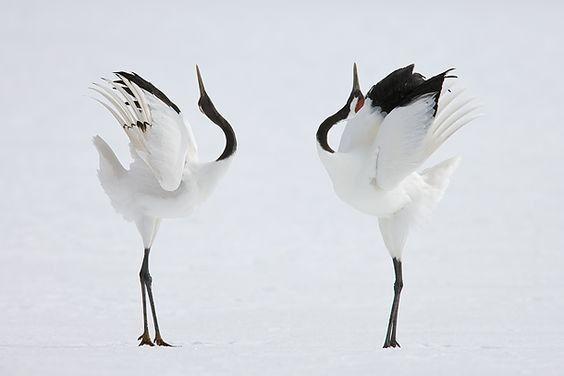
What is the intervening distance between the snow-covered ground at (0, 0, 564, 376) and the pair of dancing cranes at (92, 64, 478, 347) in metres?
1.11

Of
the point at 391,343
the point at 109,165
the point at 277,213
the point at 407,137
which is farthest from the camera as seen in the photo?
the point at 277,213

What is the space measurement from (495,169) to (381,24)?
44.3 feet

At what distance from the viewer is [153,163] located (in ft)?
23.2

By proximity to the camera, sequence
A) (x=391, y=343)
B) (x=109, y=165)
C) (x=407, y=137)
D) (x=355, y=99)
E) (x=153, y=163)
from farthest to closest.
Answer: (x=109, y=165) < (x=355, y=99) < (x=391, y=343) < (x=153, y=163) < (x=407, y=137)

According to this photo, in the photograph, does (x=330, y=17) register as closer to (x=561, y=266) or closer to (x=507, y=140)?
(x=507, y=140)

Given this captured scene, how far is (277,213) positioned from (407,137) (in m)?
10.2

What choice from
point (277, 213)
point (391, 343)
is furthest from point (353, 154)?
point (277, 213)

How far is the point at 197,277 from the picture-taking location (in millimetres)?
12391

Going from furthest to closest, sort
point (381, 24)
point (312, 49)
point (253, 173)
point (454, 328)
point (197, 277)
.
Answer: point (381, 24)
point (312, 49)
point (253, 173)
point (197, 277)
point (454, 328)

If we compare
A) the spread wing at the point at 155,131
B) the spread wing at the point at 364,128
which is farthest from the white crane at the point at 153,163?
the spread wing at the point at 364,128

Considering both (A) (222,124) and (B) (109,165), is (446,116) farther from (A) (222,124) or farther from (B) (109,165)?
(B) (109,165)

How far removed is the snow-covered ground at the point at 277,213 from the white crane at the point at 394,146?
1059 millimetres

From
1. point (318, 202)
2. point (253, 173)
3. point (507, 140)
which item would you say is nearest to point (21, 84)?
point (253, 173)

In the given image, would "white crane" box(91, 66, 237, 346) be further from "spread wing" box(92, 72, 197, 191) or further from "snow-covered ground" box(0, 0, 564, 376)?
"snow-covered ground" box(0, 0, 564, 376)
